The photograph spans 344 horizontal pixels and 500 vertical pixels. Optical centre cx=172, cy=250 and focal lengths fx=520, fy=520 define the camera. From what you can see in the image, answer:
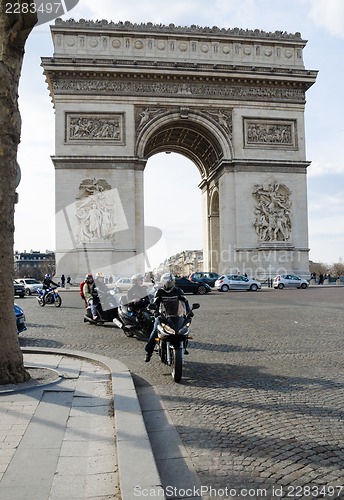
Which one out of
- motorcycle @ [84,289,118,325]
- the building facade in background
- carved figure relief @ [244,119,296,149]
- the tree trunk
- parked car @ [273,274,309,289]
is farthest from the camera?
the building facade in background

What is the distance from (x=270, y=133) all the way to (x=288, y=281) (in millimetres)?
9086

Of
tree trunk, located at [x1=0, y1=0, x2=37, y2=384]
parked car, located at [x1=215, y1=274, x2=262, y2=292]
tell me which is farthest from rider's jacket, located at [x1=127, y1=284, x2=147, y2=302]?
parked car, located at [x1=215, y1=274, x2=262, y2=292]

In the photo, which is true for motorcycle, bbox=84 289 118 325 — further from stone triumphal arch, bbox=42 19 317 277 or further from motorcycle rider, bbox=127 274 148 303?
stone triumphal arch, bbox=42 19 317 277

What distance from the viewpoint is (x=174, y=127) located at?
32.7 metres

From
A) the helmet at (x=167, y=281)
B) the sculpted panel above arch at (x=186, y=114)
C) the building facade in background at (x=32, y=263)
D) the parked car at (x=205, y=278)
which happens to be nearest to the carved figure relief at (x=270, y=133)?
the sculpted panel above arch at (x=186, y=114)

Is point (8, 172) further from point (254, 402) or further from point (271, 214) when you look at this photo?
point (271, 214)

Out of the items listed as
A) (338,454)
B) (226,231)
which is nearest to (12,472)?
(338,454)

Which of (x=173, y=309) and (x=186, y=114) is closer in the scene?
(x=173, y=309)

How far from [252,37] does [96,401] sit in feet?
99.9

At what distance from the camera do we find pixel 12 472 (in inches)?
115

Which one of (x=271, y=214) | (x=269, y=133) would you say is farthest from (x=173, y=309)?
(x=269, y=133)

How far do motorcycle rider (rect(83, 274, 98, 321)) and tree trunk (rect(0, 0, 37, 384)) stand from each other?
591 cm

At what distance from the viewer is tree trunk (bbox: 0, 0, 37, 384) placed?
5047 millimetres

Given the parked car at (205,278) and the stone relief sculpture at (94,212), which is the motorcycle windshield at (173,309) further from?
the parked car at (205,278)
